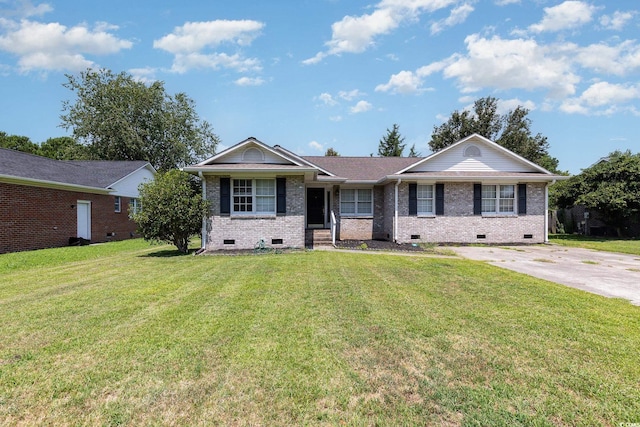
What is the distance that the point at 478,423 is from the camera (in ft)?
8.16

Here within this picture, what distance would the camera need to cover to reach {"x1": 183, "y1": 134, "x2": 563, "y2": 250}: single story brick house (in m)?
13.2

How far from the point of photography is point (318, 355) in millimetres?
3602

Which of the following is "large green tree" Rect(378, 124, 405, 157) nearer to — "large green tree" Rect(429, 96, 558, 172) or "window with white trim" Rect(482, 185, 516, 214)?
"large green tree" Rect(429, 96, 558, 172)

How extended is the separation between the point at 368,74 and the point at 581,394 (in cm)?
1720

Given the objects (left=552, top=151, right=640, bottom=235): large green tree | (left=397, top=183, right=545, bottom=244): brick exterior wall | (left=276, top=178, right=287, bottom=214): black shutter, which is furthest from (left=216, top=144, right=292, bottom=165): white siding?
(left=552, top=151, right=640, bottom=235): large green tree

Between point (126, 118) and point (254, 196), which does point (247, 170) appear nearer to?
point (254, 196)

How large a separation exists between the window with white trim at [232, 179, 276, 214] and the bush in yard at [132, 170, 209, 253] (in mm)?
1272

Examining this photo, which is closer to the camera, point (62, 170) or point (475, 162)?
point (475, 162)

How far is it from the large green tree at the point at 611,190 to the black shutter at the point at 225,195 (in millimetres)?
17666

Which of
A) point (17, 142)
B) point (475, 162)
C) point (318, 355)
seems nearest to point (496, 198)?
point (475, 162)

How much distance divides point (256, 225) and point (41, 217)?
10.5 m

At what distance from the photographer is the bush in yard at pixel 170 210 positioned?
482 inches

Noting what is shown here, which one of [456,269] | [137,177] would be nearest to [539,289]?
[456,269]

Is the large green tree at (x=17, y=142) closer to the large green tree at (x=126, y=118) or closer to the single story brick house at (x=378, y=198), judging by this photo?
the large green tree at (x=126, y=118)
